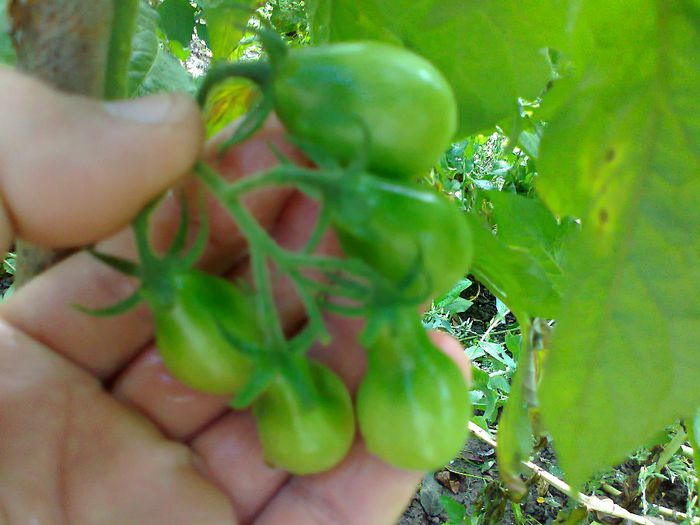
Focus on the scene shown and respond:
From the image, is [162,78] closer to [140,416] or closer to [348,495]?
[140,416]

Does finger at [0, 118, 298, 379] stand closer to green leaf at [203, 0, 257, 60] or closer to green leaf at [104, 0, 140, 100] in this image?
green leaf at [104, 0, 140, 100]

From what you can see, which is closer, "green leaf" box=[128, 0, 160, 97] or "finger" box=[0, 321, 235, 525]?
"finger" box=[0, 321, 235, 525]

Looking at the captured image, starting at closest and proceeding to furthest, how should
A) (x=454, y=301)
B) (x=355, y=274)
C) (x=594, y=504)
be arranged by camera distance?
(x=355, y=274), (x=594, y=504), (x=454, y=301)

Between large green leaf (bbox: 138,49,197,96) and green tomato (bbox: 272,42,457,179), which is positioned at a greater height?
green tomato (bbox: 272,42,457,179)

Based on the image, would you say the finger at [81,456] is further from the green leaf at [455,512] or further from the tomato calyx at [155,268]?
the green leaf at [455,512]

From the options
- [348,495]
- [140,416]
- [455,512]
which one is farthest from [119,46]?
[455,512]

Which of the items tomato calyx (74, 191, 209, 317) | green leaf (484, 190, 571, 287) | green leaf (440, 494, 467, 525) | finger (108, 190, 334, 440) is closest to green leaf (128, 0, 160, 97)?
finger (108, 190, 334, 440)
